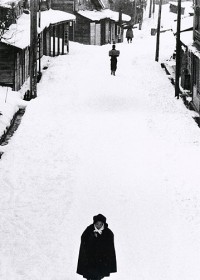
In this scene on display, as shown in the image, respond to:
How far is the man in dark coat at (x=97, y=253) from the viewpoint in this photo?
836 centimetres

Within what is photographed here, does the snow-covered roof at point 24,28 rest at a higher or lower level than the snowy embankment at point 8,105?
higher

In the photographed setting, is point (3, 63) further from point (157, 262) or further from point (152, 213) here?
point (157, 262)

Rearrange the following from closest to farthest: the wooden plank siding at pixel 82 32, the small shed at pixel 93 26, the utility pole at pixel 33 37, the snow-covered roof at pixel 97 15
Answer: the utility pole at pixel 33 37 < the snow-covered roof at pixel 97 15 < the small shed at pixel 93 26 < the wooden plank siding at pixel 82 32

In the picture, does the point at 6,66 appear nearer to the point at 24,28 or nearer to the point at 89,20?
the point at 24,28

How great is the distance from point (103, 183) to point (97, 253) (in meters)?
6.72

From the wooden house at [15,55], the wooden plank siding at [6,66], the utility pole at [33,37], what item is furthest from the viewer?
the wooden plank siding at [6,66]

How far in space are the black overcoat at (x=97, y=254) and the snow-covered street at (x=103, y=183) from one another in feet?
3.49

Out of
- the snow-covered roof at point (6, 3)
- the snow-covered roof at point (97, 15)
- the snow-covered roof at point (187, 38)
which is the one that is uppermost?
the snow-covered roof at point (6, 3)

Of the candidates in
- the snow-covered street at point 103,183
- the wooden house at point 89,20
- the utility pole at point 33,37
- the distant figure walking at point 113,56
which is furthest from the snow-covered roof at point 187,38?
the wooden house at point 89,20

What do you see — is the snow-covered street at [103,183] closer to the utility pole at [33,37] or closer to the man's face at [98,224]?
the utility pole at [33,37]

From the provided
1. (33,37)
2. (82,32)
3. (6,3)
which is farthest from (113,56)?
(82,32)

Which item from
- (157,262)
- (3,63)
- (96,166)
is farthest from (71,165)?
(3,63)

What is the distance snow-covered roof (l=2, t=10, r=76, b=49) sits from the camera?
26561 millimetres

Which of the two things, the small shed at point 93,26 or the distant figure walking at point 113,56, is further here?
the small shed at point 93,26
